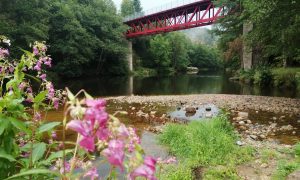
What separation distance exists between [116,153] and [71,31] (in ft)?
109

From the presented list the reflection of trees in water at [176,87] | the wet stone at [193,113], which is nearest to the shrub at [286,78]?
the reflection of trees in water at [176,87]

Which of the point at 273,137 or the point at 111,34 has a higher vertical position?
the point at 111,34

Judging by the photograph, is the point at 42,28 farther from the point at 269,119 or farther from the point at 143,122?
the point at 269,119

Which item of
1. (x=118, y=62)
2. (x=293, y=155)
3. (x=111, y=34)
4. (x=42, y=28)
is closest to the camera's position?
(x=293, y=155)

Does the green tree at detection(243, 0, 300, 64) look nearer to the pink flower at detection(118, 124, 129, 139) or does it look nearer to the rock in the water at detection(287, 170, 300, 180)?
the rock in the water at detection(287, 170, 300, 180)

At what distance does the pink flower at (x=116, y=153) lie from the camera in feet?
2.71

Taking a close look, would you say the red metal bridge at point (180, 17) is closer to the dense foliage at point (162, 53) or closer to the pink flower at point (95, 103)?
the dense foliage at point (162, 53)

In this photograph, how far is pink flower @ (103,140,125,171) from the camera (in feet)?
2.71

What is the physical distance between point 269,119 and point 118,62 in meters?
37.3

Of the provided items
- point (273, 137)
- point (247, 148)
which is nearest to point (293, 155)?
point (247, 148)

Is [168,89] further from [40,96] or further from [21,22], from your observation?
[40,96]

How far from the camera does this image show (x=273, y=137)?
7934 millimetres

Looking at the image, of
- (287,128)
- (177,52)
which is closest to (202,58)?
(177,52)

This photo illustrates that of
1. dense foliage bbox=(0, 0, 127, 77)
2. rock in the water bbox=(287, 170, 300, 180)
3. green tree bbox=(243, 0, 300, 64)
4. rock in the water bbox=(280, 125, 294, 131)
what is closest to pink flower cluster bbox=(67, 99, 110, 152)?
rock in the water bbox=(287, 170, 300, 180)
